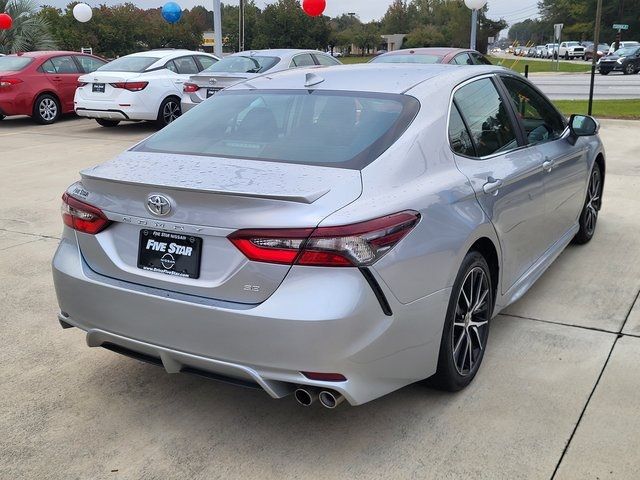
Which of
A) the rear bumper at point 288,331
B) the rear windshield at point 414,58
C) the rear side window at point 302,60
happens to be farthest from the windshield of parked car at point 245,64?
the rear bumper at point 288,331

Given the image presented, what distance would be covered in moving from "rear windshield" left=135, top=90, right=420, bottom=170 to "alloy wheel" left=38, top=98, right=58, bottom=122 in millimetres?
11934

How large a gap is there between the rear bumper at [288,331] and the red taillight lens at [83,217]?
196 millimetres

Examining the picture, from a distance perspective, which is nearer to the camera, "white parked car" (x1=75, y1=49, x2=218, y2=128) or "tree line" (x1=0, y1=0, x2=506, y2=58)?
"white parked car" (x1=75, y1=49, x2=218, y2=128)

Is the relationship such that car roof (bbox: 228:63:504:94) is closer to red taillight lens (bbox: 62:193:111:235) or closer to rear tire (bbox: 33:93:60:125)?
red taillight lens (bbox: 62:193:111:235)

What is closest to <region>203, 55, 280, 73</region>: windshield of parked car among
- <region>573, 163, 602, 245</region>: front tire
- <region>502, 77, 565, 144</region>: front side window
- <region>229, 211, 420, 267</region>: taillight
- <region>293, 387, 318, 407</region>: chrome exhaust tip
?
<region>573, 163, 602, 245</region>: front tire

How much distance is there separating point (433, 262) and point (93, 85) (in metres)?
11.6

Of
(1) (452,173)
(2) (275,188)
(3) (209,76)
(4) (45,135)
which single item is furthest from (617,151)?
(4) (45,135)

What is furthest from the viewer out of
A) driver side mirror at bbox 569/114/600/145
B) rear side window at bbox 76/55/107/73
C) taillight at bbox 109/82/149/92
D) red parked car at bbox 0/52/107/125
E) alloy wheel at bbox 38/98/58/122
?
rear side window at bbox 76/55/107/73

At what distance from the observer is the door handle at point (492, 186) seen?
3.39 metres

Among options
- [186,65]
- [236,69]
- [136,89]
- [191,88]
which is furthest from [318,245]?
[186,65]

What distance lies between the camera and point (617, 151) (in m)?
9.93

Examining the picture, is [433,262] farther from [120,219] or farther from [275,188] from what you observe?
[120,219]

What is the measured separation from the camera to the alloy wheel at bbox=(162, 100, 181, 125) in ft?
Result: 44.0

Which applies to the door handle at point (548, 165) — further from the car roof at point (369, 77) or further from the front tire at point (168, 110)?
the front tire at point (168, 110)
